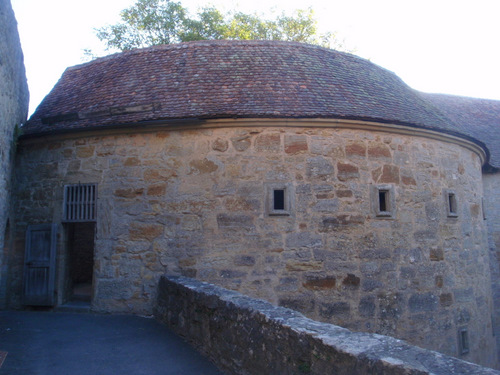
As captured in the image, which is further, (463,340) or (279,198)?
(463,340)

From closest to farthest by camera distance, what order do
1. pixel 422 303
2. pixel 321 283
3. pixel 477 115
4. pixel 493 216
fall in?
pixel 321 283 < pixel 422 303 < pixel 493 216 < pixel 477 115

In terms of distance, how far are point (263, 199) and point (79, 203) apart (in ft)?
10.7

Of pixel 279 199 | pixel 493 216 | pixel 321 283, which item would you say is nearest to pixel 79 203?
pixel 279 199

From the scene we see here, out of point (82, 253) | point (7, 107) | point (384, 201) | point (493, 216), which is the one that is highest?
point (7, 107)

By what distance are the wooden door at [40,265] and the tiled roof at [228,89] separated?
186 centimetres

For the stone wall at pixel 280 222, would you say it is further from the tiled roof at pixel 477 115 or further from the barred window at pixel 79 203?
the tiled roof at pixel 477 115

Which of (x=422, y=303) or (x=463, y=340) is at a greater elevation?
(x=422, y=303)

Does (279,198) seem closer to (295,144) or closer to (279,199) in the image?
(279,199)

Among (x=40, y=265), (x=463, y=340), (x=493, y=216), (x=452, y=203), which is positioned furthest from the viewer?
(x=493, y=216)

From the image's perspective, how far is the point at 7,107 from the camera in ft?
26.3

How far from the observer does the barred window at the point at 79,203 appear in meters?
7.65

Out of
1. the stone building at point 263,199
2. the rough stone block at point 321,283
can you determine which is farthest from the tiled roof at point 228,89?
the rough stone block at point 321,283

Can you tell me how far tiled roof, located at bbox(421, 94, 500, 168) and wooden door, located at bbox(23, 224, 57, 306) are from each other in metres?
10.3

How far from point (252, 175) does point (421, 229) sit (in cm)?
314
